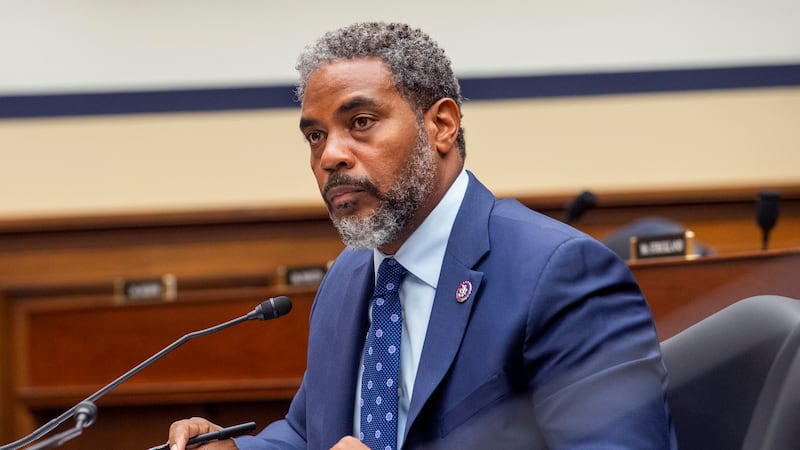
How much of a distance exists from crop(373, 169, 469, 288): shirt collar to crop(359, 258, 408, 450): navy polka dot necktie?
27 mm

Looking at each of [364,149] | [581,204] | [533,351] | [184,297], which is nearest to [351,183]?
[364,149]

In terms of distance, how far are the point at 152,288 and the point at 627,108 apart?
203 centimetres

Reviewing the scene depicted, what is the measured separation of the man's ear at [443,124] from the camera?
5.36ft

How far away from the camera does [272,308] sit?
1516 mm

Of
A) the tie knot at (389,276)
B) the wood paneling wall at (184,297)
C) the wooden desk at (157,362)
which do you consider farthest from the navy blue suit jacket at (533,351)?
the wooden desk at (157,362)

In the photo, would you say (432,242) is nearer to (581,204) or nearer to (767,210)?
(581,204)

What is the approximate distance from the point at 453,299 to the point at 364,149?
0.27 metres

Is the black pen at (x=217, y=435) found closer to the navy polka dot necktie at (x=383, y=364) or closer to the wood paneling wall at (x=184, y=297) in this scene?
the navy polka dot necktie at (x=383, y=364)

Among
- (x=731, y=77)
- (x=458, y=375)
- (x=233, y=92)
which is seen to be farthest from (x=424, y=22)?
(x=458, y=375)

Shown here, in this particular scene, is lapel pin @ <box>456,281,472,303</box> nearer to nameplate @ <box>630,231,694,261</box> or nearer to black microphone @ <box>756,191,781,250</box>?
nameplate @ <box>630,231,694,261</box>

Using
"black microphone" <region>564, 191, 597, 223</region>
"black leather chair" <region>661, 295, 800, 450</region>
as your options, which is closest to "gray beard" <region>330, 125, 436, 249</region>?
"black leather chair" <region>661, 295, 800, 450</region>

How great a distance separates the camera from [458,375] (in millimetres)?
1432

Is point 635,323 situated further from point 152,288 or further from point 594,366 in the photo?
point 152,288

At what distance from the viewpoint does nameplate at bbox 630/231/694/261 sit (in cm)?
256
